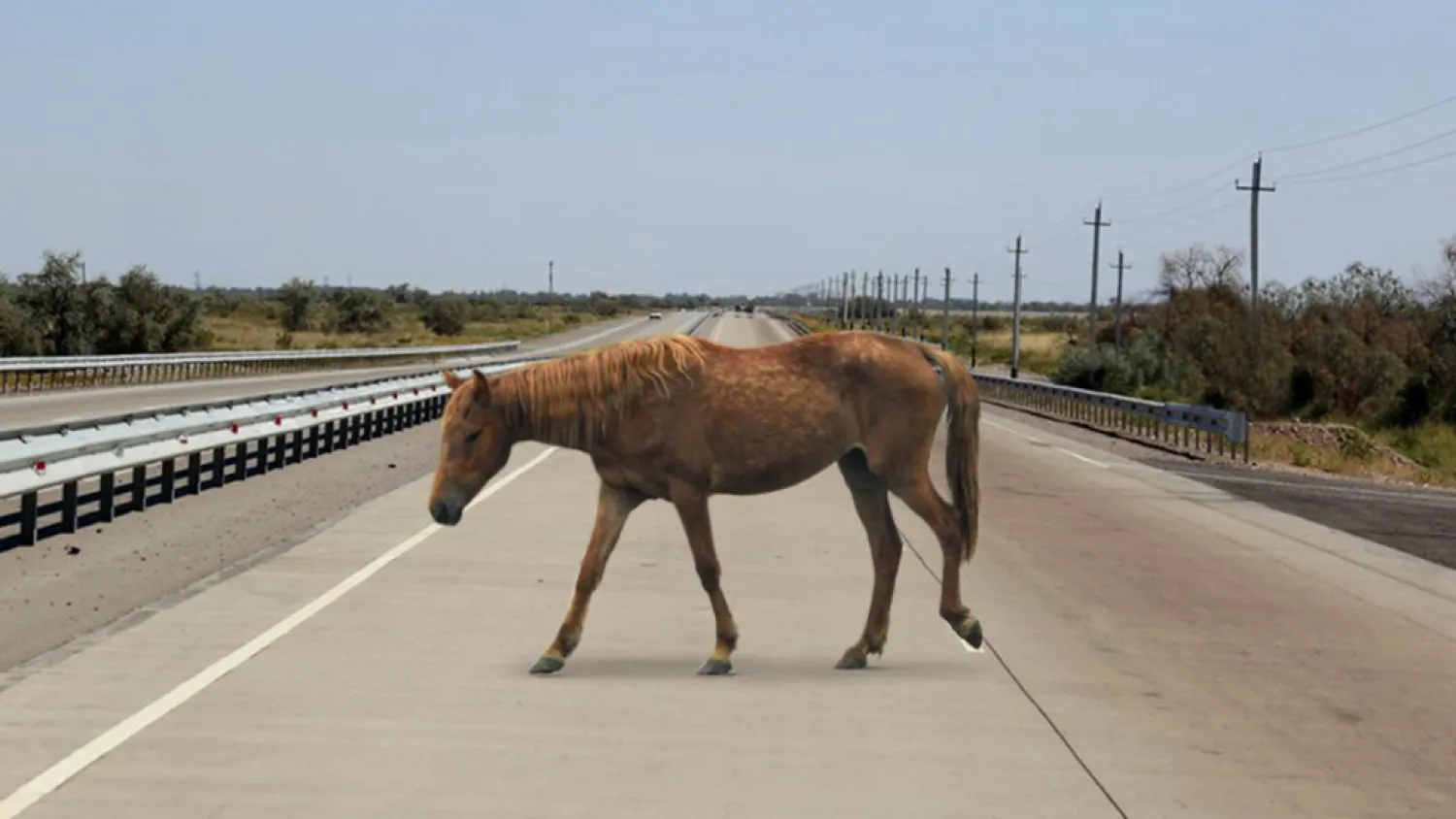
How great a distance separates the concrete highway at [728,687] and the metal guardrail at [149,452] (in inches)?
25.9

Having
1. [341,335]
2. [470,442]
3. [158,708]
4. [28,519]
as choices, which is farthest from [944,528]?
[341,335]

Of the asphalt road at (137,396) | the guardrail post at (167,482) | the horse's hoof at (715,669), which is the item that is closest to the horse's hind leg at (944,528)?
the horse's hoof at (715,669)

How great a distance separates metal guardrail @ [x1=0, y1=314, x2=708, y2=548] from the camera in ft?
46.6

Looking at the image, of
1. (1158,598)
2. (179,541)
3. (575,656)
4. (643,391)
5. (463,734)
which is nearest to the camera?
(463,734)

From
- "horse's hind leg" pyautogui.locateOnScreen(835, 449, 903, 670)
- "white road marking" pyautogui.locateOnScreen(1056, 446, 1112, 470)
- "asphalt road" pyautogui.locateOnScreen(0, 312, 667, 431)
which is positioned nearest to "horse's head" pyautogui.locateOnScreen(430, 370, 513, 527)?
"horse's hind leg" pyautogui.locateOnScreen(835, 449, 903, 670)

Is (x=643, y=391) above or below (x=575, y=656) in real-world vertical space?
above

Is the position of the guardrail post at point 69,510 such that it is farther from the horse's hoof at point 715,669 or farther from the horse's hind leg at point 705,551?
the horse's hind leg at point 705,551

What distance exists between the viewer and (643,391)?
8469 millimetres

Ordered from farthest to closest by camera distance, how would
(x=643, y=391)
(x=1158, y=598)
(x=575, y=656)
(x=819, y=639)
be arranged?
(x=1158, y=598)
(x=819, y=639)
(x=575, y=656)
(x=643, y=391)

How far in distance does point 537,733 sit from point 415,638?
2.55 m

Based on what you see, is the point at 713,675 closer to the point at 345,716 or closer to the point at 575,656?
the point at 575,656

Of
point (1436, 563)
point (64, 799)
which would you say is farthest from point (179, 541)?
point (1436, 563)

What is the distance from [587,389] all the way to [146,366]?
46.8 metres

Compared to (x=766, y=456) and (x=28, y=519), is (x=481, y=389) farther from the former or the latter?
(x=28, y=519)
